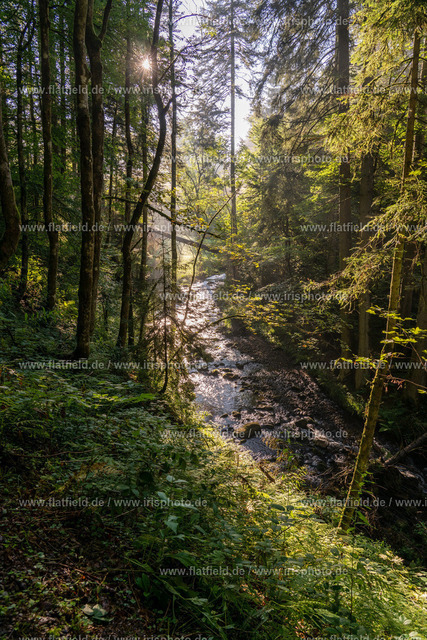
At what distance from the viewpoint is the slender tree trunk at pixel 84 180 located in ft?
15.6

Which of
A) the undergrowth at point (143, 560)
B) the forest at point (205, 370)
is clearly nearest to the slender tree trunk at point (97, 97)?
the forest at point (205, 370)

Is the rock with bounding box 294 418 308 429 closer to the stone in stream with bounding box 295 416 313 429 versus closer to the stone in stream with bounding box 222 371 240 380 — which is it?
the stone in stream with bounding box 295 416 313 429

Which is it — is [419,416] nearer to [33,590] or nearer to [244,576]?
[244,576]

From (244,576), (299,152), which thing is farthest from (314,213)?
(244,576)

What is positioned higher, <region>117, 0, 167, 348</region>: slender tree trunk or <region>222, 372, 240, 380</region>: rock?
<region>117, 0, 167, 348</region>: slender tree trunk

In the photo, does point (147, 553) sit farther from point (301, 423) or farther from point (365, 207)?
point (365, 207)

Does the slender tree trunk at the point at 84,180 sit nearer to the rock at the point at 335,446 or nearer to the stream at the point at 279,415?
the stream at the point at 279,415

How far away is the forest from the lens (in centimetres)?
217

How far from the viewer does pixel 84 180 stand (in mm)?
5105

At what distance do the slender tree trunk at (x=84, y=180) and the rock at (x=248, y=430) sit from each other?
5.42m

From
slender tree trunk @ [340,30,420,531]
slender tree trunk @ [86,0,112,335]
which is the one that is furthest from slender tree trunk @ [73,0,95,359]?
slender tree trunk @ [340,30,420,531]

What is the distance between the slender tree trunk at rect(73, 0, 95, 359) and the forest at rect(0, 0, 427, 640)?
0.04 metres

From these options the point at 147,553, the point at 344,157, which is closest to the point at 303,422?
the point at 147,553

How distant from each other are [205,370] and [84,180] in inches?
388
